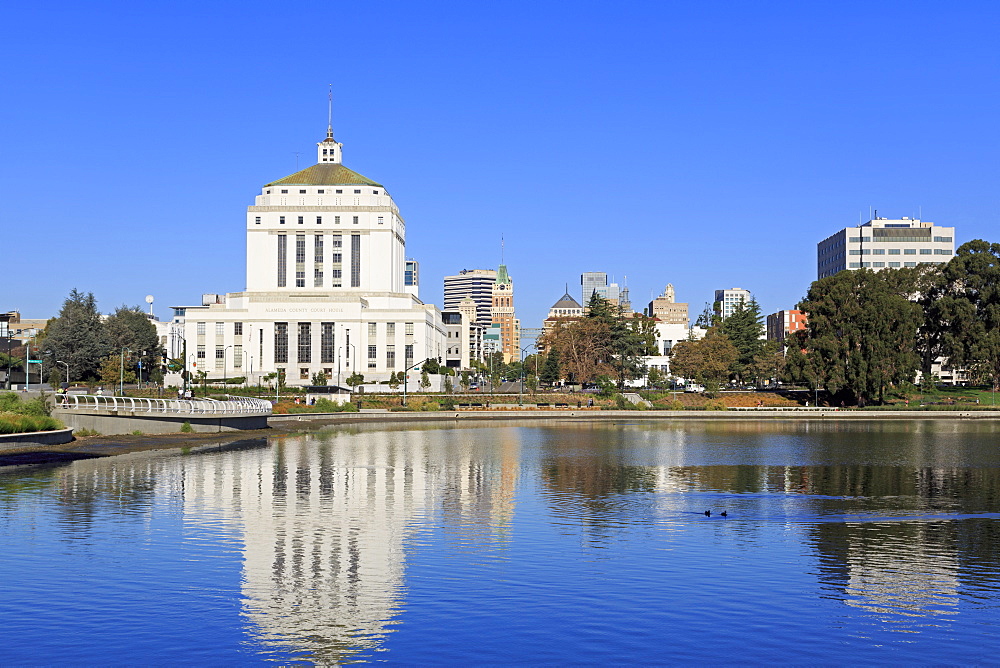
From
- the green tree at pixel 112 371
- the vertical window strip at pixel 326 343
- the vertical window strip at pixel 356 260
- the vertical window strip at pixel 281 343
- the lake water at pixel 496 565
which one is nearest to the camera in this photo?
the lake water at pixel 496 565

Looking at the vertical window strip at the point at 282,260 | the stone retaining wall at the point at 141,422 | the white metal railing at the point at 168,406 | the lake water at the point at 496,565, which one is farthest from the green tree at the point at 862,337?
the vertical window strip at the point at 282,260

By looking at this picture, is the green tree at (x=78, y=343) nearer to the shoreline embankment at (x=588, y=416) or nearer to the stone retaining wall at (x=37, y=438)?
the shoreline embankment at (x=588, y=416)

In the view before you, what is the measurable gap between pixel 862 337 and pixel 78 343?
100984 millimetres

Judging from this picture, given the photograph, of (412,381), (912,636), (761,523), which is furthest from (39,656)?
(412,381)

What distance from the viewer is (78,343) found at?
13250cm

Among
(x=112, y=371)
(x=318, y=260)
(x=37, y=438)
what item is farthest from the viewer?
(x=318, y=260)

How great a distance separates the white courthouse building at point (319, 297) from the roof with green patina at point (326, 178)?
20 centimetres

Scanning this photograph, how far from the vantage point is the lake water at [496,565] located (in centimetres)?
1902

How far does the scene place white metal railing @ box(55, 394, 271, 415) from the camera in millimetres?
65812

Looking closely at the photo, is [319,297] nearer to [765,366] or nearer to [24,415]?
[765,366]

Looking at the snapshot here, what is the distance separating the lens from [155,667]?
17.4 meters

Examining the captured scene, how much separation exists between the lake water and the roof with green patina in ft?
416

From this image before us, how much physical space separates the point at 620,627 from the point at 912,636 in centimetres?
573

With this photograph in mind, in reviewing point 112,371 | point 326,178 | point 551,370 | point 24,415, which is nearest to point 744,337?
point 551,370
